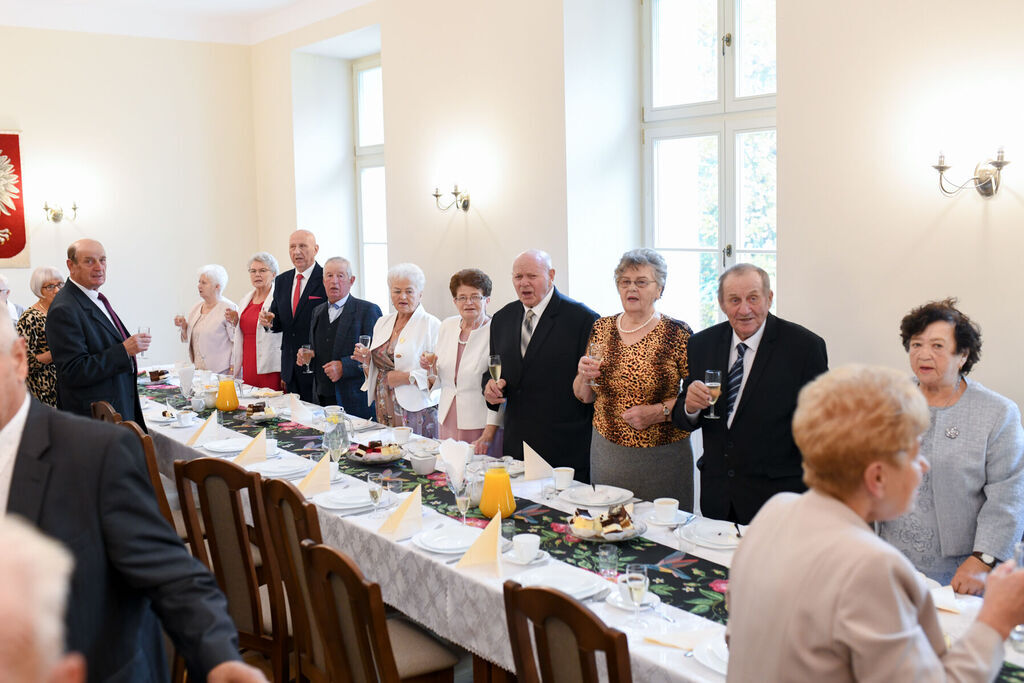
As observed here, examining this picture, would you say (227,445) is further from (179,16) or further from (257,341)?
(179,16)

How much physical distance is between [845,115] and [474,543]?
3015mm

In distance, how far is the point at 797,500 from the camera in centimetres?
167

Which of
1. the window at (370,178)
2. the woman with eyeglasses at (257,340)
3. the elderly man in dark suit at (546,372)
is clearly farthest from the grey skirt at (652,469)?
the window at (370,178)

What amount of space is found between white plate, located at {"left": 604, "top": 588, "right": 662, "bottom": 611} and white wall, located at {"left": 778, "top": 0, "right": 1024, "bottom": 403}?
93.6 inches

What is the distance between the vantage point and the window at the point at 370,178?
9.31 m

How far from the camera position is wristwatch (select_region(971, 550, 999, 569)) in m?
2.94

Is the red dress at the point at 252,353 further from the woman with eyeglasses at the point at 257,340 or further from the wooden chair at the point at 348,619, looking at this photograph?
the wooden chair at the point at 348,619

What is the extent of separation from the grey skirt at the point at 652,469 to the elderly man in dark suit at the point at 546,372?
38 cm

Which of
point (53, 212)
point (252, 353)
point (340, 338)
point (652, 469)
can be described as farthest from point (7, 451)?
point (53, 212)

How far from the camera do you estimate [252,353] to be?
6.89 m

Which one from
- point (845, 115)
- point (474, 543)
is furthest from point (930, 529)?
point (845, 115)

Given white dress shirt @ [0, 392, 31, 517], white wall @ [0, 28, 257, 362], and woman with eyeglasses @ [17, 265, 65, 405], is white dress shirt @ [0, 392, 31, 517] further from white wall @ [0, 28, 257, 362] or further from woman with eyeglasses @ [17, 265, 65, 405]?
white wall @ [0, 28, 257, 362]

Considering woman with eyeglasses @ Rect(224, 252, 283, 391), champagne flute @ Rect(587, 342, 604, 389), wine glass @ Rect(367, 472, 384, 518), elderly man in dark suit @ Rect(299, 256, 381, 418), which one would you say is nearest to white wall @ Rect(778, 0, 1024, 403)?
champagne flute @ Rect(587, 342, 604, 389)

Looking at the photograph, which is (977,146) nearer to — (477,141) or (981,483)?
(981,483)
